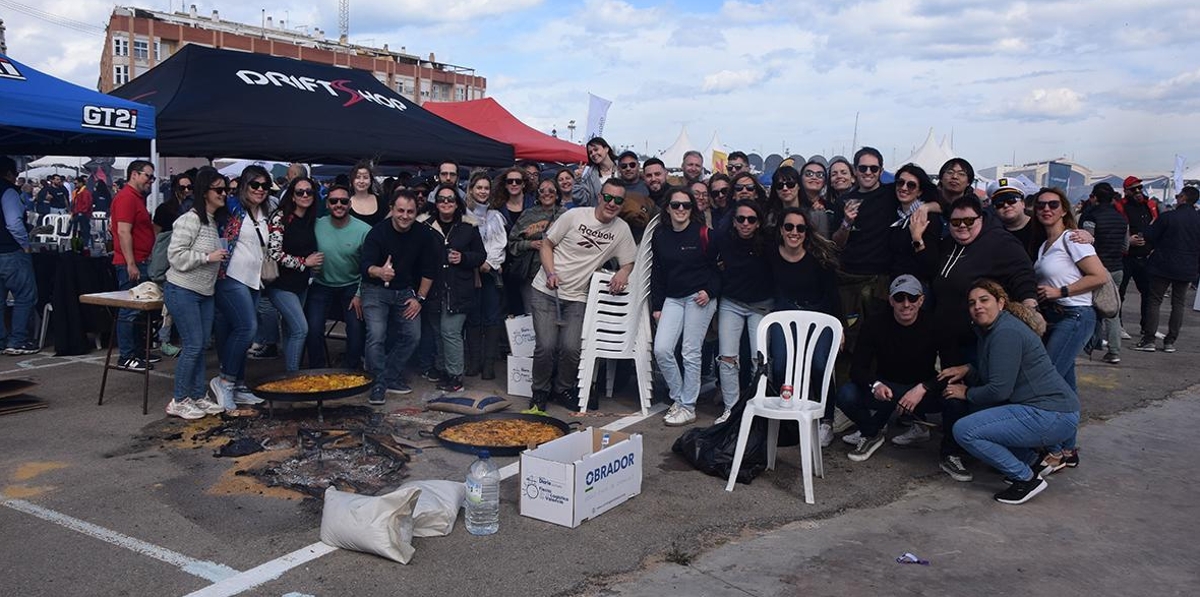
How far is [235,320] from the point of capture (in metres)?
6.46

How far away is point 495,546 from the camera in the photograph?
420 centimetres

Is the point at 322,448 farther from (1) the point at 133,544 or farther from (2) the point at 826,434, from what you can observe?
(2) the point at 826,434

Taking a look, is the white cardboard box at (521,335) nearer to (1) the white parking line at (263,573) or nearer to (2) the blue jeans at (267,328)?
(2) the blue jeans at (267,328)

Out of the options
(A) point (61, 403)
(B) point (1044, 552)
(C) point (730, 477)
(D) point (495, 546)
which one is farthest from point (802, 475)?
(A) point (61, 403)

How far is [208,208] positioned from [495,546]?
369cm

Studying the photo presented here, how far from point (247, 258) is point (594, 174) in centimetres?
385

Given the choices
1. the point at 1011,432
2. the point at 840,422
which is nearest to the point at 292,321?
the point at 840,422

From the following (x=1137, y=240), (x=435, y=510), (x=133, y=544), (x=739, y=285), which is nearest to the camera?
(x=133, y=544)

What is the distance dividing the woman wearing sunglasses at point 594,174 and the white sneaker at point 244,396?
3.73m

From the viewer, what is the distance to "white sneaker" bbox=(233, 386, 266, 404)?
6.75 meters

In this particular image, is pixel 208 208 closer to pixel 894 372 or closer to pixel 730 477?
pixel 730 477

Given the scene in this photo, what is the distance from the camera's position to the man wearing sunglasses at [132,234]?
7.75 m

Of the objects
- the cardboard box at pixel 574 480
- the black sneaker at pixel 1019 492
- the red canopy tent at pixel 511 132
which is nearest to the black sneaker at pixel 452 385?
the cardboard box at pixel 574 480

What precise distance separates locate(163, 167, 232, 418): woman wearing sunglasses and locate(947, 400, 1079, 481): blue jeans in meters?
5.35
